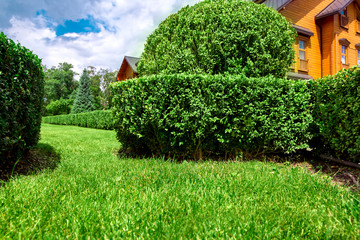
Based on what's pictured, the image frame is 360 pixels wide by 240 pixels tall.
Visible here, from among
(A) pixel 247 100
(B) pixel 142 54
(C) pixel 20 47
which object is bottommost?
(A) pixel 247 100

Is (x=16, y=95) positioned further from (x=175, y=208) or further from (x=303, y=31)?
(x=303, y=31)

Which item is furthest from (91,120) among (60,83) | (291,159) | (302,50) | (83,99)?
(60,83)

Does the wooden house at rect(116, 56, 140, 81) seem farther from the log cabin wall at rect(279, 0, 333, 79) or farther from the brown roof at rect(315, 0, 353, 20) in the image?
the brown roof at rect(315, 0, 353, 20)

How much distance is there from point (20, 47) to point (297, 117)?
553 centimetres

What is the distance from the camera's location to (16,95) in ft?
10.3

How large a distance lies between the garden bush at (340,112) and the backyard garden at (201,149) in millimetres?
24

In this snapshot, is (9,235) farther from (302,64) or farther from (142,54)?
(302,64)

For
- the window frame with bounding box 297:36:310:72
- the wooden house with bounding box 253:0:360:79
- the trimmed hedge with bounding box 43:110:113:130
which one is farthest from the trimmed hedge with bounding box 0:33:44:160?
the window frame with bounding box 297:36:310:72

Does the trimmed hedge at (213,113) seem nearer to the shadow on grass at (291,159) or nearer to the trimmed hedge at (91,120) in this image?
the shadow on grass at (291,159)

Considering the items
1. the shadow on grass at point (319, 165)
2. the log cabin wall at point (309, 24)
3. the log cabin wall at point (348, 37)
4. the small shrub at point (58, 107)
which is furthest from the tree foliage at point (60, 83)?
the shadow on grass at point (319, 165)

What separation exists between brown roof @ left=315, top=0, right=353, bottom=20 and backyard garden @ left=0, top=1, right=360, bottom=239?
11.8m

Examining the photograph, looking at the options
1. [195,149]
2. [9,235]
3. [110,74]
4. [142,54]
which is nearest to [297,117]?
[195,149]

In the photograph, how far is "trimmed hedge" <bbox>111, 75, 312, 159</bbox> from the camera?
4.43 meters

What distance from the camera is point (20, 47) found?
327cm
